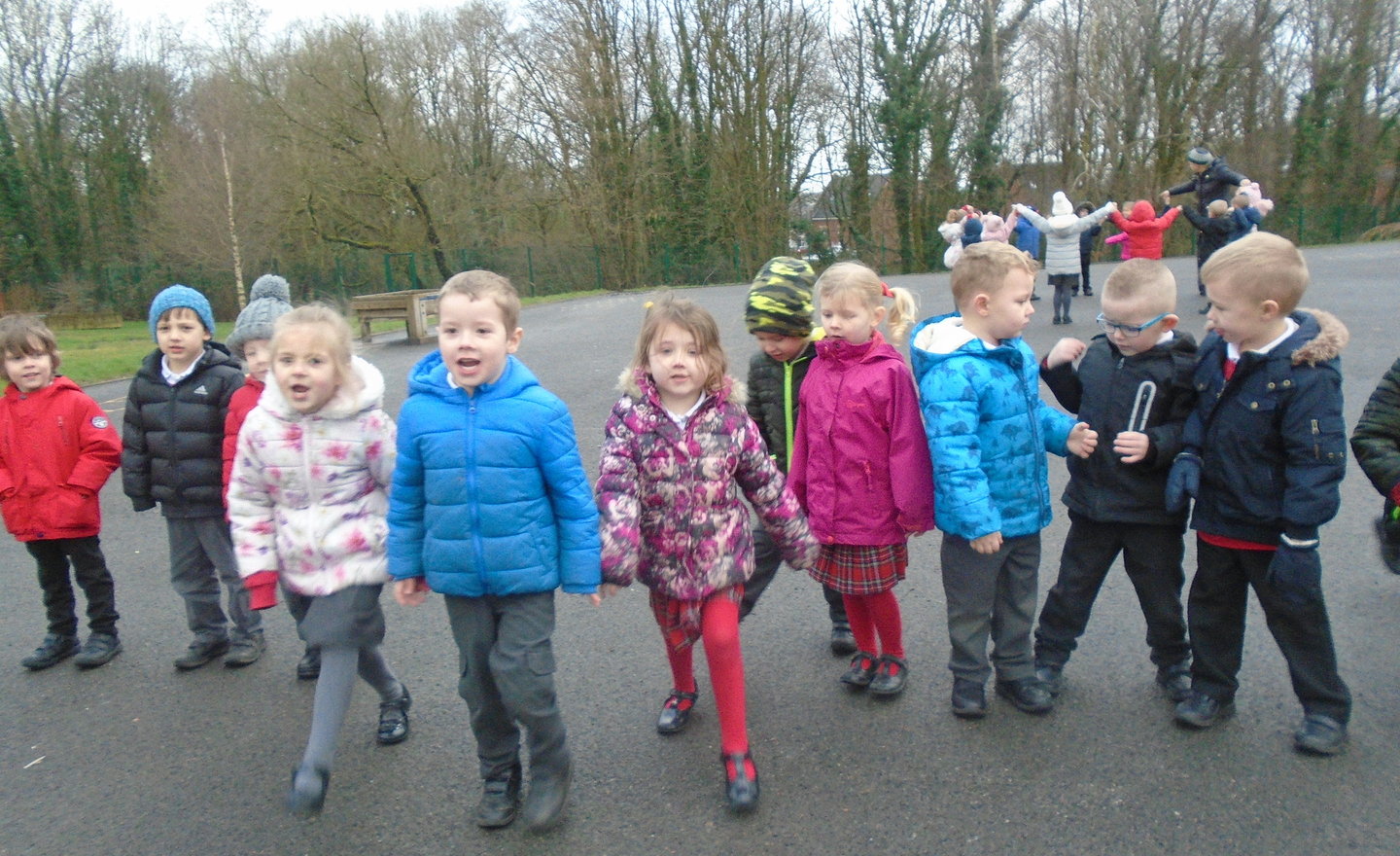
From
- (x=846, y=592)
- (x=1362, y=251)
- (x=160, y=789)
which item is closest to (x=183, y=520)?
(x=160, y=789)

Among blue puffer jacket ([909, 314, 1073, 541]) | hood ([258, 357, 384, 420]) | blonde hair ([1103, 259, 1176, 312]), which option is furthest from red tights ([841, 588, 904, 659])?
hood ([258, 357, 384, 420])

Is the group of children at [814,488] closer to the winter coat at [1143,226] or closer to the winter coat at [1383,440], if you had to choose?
the winter coat at [1383,440]

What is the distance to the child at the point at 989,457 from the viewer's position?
10.4 ft

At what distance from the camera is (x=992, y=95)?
33.4 m

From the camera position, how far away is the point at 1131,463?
323 centimetres

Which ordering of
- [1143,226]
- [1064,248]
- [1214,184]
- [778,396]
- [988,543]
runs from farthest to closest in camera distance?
1. [1064,248]
2. [1143,226]
3. [1214,184]
4. [778,396]
5. [988,543]

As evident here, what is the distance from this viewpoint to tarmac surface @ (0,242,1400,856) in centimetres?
276

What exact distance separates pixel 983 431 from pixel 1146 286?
0.69 meters

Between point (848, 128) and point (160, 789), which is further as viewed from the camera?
point (848, 128)

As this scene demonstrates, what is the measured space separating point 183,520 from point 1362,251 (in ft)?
83.3

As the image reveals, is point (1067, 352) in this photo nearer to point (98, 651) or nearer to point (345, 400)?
point (345, 400)

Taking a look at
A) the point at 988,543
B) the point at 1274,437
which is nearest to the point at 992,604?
the point at 988,543

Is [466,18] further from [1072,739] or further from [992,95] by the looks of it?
[1072,739]

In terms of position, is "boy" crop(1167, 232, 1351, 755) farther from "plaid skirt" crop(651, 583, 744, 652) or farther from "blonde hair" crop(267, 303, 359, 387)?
"blonde hair" crop(267, 303, 359, 387)
